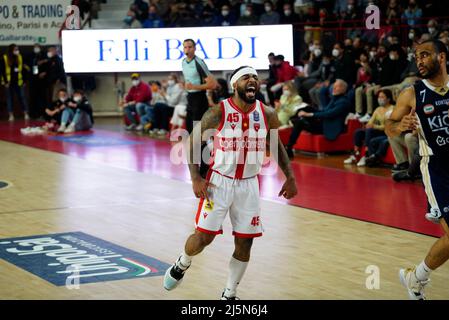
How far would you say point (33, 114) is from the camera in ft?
85.2

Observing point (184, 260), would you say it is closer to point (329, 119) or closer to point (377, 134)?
point (377, 134)

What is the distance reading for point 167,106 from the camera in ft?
69.1

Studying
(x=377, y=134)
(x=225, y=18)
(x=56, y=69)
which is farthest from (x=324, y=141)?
(x=56, y=69)

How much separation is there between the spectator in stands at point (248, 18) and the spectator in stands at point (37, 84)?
18.7ft

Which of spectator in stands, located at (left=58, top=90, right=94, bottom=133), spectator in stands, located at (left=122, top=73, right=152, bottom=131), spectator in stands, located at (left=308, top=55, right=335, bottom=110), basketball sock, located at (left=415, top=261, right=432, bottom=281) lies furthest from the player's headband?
spectator in stands, located at (left=58, top=90, right=94, bottom=133)

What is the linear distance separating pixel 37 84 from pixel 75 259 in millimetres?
17852

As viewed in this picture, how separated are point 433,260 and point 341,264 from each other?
1525 mm

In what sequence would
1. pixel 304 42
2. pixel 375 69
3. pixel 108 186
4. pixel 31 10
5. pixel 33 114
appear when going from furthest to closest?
pixel 33 114 < pixel 304 42 < pixel 31 10 < pixel 375 69 < pixel 108 186

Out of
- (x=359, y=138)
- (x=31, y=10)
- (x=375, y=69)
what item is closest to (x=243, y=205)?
(x=359, y=138)

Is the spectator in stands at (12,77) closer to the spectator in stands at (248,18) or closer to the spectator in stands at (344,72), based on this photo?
the spectator in stands at (248,18)

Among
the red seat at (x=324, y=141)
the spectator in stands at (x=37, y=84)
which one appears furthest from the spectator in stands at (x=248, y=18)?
the red seat at (x=324, y=141)

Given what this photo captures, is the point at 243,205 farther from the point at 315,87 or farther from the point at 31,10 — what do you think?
the point at 31,10

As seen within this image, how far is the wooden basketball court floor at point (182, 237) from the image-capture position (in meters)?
7.42

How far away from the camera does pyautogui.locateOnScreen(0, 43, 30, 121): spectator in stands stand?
25.0 m
